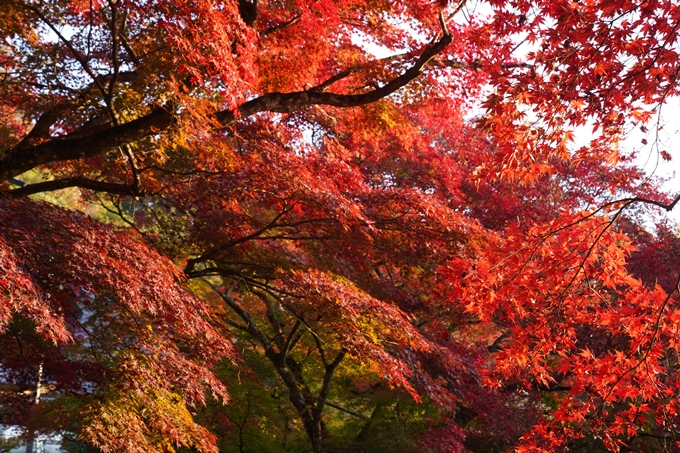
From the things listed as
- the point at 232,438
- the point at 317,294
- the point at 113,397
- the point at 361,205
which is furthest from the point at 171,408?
the point at 232,438

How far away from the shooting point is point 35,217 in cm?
448

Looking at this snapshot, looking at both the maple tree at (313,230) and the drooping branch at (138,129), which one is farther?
the drooping branch at (138,129)

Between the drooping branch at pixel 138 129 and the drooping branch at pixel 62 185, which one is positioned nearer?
the drooping branch at pixel 138 129

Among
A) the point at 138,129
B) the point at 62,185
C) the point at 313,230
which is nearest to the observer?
the point at 138,129

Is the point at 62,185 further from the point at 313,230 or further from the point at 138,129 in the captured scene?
the point at 313,230

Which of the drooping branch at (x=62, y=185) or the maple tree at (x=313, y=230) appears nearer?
the maple tree at (x=313, y=230)

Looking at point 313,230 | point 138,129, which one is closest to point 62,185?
point 138,129

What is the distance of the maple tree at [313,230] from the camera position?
3.88 m

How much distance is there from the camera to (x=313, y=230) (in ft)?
23.5

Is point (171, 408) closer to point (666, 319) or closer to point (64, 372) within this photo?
point (64, 372)

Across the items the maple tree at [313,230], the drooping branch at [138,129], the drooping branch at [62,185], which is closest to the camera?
the maple tree at [313,230]

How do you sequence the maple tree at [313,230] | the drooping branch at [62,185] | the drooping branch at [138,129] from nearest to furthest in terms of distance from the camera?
the maple tree at [313,230], the drooping branch at [138,129], the drooping branch at [62,185]

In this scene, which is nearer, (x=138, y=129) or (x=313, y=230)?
(x=138, y=129)

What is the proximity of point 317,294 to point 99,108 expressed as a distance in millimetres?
2502
